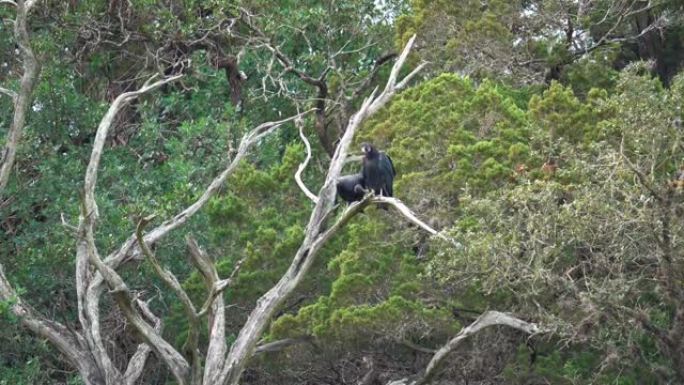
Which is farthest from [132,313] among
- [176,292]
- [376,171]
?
[376,171]

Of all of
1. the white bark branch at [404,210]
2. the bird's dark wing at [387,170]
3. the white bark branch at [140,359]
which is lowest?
the white bark branch at [140,359]

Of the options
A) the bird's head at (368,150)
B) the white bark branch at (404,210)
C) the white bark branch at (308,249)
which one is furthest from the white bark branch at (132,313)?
the bird's head at (368,150)

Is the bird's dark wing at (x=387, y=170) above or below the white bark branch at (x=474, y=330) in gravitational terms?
above

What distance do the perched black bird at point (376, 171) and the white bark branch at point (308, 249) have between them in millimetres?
1294

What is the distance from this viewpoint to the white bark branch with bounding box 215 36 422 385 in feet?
45.6

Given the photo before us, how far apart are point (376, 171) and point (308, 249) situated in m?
1.80

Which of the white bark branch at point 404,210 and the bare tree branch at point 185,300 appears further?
the bare tree branch at point 185,300

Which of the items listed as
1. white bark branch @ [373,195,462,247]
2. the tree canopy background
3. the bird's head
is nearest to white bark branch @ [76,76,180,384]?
the tree canopy background

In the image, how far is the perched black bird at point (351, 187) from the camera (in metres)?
16.0

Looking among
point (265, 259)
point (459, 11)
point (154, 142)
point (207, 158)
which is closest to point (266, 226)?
point (265, 259)

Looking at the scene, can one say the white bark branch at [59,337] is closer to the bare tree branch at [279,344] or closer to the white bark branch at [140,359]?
the white bark branch at [140,359]

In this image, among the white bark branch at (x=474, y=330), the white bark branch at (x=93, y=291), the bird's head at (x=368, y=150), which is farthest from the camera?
the bird's head at (x=368, y=150)

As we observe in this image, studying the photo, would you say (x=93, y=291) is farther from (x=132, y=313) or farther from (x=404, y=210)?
(x=404, y=210)

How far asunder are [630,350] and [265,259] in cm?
510
